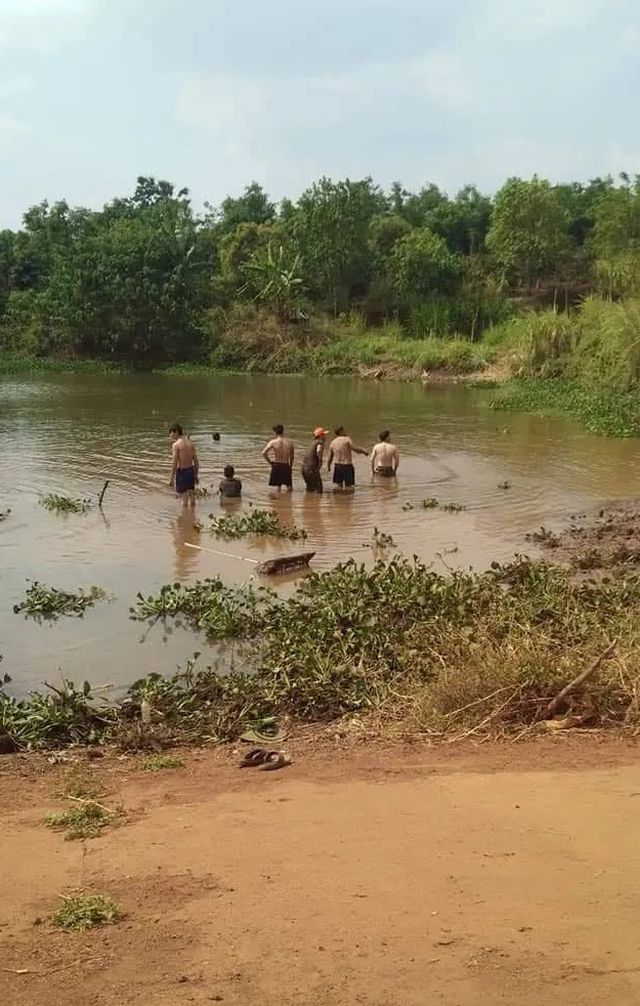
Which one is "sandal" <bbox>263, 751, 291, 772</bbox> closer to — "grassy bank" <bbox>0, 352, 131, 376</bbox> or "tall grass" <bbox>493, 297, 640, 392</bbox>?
"tall grass" <bbox>493, 297, 640, 392</bbox>

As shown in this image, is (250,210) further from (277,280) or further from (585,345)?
(585,345)

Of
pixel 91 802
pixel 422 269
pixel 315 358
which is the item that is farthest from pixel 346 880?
pixel 422 269

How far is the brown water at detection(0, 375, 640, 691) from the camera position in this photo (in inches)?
404

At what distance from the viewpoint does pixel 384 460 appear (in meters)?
19.4

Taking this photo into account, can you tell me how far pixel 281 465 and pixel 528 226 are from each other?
38.8 metres

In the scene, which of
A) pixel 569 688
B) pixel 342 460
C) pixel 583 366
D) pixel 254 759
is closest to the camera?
pixel 254 759

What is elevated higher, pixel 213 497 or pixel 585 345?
pixel 585 345

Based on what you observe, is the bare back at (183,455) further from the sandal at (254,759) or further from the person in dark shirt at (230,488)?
the sandal at (254,759)

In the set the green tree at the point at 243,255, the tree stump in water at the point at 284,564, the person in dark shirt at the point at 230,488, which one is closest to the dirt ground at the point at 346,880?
the tree stump in water at the point at 284,564

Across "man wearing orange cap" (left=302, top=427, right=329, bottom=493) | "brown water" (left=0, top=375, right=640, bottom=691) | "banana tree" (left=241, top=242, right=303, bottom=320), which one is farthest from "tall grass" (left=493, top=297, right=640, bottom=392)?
"man wearing orange cap" (left=302, top=427, right=329, bottom=493)

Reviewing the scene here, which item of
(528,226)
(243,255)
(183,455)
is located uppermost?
(528,226)

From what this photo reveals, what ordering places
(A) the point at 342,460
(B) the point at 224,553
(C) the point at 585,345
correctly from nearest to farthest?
(B) the point at 224,553 < (A) the point at 342,460 < (C) the point at 585,345

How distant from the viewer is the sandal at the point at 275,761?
647 cm

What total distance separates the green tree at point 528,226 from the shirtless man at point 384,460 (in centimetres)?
3565
